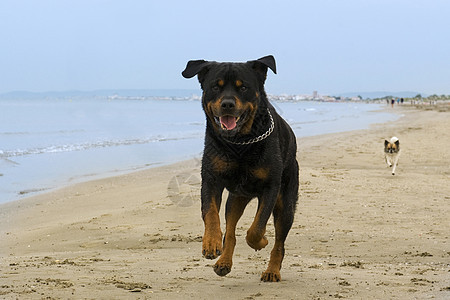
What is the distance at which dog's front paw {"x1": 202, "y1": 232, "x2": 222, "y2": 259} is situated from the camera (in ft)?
14.6

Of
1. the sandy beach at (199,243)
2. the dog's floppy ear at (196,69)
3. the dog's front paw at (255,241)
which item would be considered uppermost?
the dog's floppy ear at (196,69)

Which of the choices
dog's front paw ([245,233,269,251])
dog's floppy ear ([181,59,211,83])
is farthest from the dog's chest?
dog's floppy ear ([181,59,211,83])

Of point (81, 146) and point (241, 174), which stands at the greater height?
point (241, 174)

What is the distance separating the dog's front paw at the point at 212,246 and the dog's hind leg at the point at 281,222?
92 cm

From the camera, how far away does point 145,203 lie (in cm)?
1023

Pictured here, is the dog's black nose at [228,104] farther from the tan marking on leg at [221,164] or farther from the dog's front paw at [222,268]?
the dog's front paw at [222,268]

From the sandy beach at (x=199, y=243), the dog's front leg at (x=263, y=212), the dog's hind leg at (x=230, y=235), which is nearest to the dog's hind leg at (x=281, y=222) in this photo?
the sandy beach at (x=199, y=243)

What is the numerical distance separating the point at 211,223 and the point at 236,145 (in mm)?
668

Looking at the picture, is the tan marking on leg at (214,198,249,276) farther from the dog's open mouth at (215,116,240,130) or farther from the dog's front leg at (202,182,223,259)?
the dog's open mouth at (215,116,240,130)

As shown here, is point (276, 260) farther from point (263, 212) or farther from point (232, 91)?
point (232, 91)

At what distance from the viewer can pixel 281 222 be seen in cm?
542

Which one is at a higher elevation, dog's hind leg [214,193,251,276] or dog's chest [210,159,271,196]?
dog's chest [210,159,271,196]

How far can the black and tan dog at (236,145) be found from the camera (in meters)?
4.56

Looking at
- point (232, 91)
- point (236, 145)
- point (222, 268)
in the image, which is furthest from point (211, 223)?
point (232, 91)
